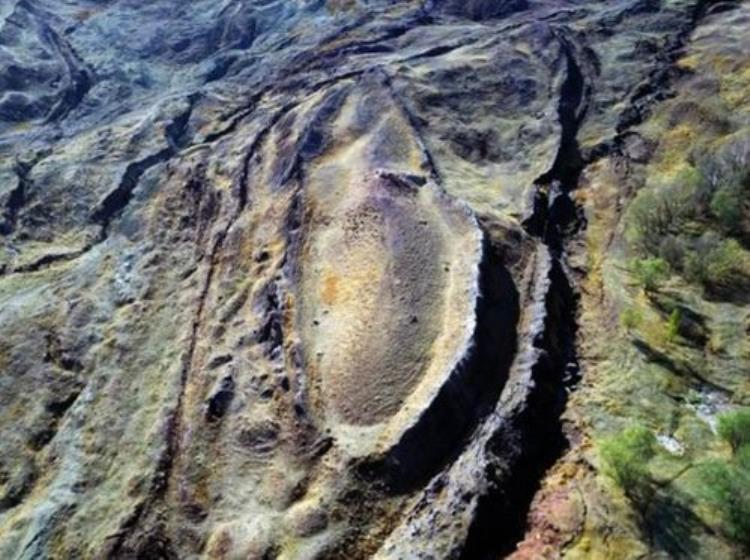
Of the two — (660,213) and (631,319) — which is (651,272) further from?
(660,213)

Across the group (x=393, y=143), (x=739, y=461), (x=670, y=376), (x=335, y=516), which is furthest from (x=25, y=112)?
(x=739, y=461)

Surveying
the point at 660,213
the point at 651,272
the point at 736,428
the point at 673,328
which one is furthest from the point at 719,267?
the point at 736,428

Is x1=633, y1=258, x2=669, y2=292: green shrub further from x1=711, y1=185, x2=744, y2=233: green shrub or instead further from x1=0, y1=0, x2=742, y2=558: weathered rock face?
x1=711, y1=185, x2=744, y2=233: green shrub

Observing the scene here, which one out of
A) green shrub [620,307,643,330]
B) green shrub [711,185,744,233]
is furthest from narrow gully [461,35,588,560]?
green shrub [711,185,744,233]

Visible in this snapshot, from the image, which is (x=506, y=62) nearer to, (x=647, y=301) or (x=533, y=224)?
(x=533, y=224)

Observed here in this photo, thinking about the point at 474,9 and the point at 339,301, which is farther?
the point at 474,9

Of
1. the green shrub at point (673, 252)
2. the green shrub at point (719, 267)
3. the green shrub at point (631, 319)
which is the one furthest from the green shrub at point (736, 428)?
the green shrub at point (673, 252)

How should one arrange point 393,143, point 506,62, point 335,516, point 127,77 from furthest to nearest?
point 127,77 → point 506,62 → point 393,143 → point 335,516
